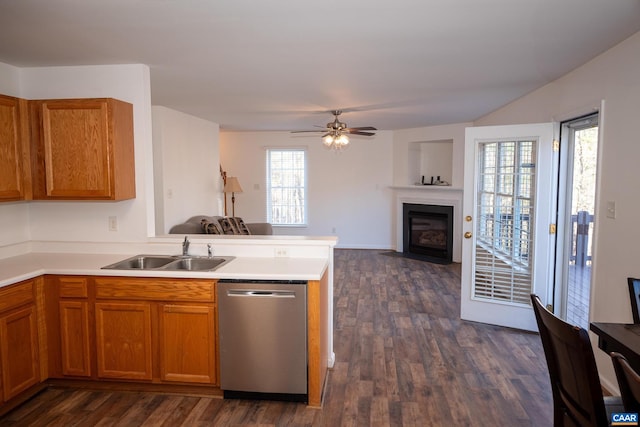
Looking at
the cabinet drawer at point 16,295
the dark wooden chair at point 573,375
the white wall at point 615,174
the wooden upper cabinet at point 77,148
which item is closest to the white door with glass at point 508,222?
the white wall at point 615,174

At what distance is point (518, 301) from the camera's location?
13.6 ft

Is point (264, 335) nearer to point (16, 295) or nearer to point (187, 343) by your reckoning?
point (187, 343)

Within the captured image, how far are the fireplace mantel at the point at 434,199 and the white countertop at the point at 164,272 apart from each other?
4.74 meters

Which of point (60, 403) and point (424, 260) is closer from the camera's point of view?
point (60, 403)

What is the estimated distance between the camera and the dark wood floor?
8.59ft

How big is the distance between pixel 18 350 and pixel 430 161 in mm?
7167

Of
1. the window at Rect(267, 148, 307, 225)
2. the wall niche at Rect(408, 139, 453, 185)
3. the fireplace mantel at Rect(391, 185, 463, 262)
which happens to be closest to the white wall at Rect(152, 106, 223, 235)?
the window at Rect(267, 148, 307, 225)

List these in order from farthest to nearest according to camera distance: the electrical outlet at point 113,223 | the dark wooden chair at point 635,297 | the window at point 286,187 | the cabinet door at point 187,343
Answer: the window at point 286,187
the electrical outlet at point 113,223
the cabinet door at point 187,343
the dark wooden chair at point 635,297

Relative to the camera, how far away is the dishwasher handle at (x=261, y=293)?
105 inches

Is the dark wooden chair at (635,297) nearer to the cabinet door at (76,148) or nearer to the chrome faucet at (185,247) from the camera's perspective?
the chrome faucet at (185,247)

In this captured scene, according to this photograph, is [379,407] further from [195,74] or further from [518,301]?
[195,74]

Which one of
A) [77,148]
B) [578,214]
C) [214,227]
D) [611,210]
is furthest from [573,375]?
[578,214]

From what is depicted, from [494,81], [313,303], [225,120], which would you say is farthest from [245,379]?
[225,120]

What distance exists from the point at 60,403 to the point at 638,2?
4.09 metres
